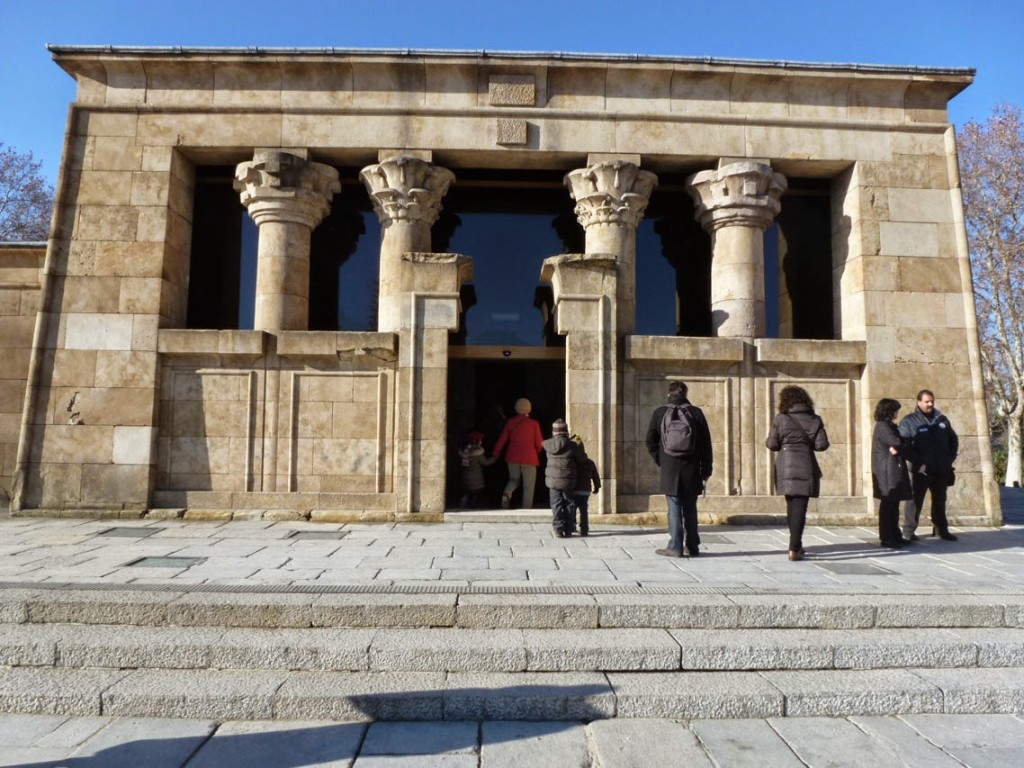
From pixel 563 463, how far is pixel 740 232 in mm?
4885

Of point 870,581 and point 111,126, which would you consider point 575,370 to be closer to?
point 870,581

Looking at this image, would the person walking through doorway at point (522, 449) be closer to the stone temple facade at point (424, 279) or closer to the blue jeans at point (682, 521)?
the stone temple facade at point (424, 279)

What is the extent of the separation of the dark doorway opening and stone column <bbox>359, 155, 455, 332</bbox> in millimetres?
1702

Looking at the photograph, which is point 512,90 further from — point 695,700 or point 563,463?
point 695,700

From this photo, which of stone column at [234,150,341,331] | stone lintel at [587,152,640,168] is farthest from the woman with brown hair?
stone column at [234,150,341,331]

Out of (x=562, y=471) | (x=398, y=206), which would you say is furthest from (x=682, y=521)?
(x=398, y=206)

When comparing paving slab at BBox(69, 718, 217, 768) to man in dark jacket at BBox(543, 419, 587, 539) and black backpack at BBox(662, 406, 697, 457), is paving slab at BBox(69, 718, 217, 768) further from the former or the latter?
man in dark jacket at BBox(543, 419, 587, 539)

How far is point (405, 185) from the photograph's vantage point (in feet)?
32.4

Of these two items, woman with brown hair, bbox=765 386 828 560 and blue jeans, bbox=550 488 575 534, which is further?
blue jeans, bbox=550 488 575 534

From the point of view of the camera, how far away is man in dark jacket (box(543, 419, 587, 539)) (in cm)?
775

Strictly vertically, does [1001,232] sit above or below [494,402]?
above

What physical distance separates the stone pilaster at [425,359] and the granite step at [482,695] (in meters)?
4.98

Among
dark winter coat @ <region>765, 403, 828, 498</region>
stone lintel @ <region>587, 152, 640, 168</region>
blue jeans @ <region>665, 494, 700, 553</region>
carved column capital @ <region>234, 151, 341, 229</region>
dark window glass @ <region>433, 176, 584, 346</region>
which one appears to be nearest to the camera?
dark winter coat @ <region>765, 403, 828, 498</region>

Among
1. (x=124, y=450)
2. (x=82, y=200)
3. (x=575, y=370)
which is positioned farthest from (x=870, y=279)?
(x=82, y=200)
